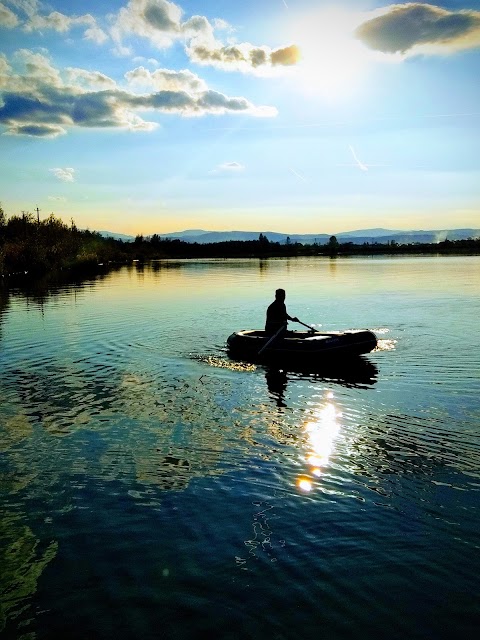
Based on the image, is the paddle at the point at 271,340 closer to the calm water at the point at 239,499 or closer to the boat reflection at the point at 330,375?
the boat reflection at the point at 330,375

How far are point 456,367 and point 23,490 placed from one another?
47.3 feet

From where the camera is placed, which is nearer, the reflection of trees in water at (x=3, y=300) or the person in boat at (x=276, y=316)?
the person in boat at (x=276, y=316)

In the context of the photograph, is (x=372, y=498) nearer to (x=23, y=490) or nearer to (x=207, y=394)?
(x=23, y=490)

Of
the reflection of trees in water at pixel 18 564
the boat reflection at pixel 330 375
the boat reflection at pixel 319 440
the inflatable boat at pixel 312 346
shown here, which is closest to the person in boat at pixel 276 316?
the inflatable boat at pixel 312 346

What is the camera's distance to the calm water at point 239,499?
21.6ft

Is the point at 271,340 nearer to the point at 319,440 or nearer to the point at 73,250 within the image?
the point at 319,440

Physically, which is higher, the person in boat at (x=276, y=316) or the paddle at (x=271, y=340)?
the person in boat at (x=276, y=316)

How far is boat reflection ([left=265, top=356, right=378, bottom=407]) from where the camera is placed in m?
17.6

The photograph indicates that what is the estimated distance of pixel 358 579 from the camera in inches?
280

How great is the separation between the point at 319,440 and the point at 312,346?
8737 mm

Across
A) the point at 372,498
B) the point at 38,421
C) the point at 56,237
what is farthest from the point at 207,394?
the point at 56,237

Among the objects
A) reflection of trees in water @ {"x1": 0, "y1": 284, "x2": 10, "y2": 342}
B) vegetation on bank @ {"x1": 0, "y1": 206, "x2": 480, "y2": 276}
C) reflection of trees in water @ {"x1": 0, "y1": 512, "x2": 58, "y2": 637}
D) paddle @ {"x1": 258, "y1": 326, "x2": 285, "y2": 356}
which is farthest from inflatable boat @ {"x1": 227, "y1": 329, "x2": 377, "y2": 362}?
vegetation on bank @ {"x1": 0, "y1": 206, "x2": 480, "y2": 276}

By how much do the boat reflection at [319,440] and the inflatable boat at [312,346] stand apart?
199 inches

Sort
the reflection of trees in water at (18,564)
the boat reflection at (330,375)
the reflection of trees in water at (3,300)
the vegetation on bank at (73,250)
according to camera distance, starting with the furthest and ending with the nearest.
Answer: the vegetation on bank at (73,250)
the reflection of trees in water at (3,300)
the boat reflection at (330,375)
the reflection of trees in water at (18,564)
